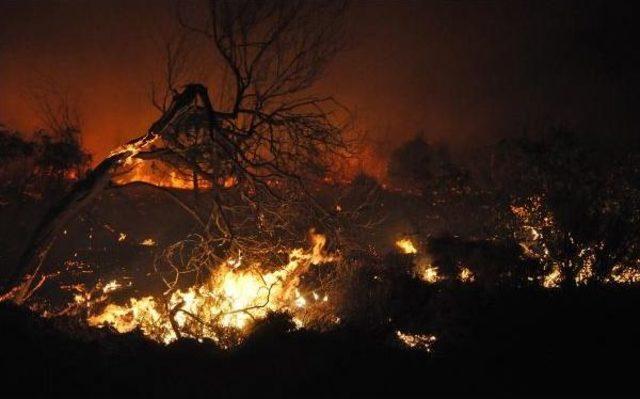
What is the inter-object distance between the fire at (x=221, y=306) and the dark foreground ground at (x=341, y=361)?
2.76 feet

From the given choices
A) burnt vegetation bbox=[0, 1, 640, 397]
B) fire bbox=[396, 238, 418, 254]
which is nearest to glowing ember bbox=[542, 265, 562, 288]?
burnt vegetation bbox=[0, 1, 640, 397]

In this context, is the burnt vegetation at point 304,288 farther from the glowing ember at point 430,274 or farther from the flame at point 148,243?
the flame at point 148,243

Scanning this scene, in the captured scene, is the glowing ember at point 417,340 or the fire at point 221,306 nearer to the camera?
the fire at point 221,306

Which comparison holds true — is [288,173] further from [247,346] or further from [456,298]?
[456,298]

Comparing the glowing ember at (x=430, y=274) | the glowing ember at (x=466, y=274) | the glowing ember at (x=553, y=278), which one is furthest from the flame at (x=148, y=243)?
the glowing ember at (x=553, y=278)

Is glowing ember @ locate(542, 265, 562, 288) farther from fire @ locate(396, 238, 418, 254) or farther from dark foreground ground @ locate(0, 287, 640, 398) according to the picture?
fire @ locate(396, 238, 418, 254)

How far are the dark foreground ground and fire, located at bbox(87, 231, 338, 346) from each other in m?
0.84

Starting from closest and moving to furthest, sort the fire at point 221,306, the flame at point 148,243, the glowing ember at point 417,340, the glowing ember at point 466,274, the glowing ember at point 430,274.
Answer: the fire at point 221,306, the glowing ember at point 417,340, the glowing ember at point 466,274, the glowing ember at point 430,274, the flame at point 148,243

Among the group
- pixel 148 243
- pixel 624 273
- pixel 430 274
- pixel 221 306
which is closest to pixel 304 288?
pixel 221 306

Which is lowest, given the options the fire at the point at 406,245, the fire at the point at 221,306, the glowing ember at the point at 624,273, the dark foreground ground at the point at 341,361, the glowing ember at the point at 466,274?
the dark foreground ground at the point at 341,361

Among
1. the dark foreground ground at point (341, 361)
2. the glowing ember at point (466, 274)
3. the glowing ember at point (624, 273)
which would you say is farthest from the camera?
the glowing ember at point (624, 273)

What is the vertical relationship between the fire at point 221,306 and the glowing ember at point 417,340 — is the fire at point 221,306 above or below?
above

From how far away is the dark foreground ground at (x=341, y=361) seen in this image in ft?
18.0

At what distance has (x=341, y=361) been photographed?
6.46m
